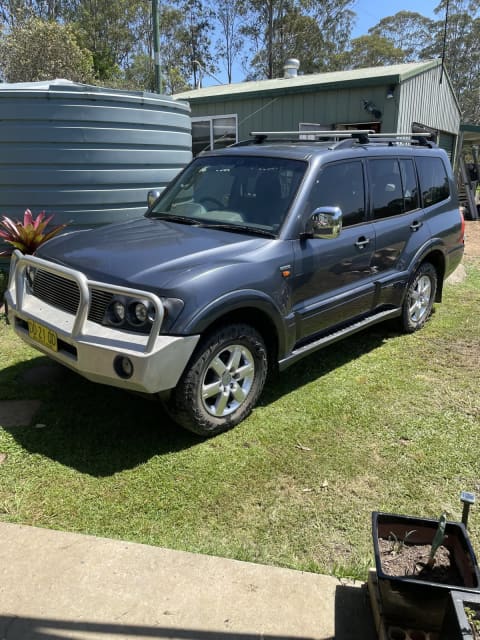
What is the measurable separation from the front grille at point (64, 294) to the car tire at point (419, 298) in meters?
3.33

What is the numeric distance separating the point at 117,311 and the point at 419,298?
12.2ft

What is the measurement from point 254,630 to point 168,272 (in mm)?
1937

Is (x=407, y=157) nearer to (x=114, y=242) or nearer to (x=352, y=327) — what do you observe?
(x=352, y=327)

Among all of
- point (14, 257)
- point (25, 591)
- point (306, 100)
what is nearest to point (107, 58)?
point (306, 100)

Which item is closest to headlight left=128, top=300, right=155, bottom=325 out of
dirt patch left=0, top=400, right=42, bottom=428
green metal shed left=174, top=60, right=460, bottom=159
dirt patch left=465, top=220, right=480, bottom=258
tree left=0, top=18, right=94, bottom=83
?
dirt patch left=0, top=400, right=42, bottom=428

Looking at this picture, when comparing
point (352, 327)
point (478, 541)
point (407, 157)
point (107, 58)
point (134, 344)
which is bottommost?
point (478, 541)

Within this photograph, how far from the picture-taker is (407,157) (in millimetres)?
5301

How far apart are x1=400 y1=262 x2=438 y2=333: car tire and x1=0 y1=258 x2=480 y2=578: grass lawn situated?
97 cm

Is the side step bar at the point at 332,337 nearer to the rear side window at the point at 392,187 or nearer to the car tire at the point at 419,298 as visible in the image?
the car tire at the point at 419,298

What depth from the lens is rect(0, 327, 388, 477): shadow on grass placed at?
3.36 metres

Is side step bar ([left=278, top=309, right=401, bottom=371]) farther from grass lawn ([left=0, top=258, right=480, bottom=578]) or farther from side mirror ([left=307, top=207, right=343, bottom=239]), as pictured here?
side mirror ([left=307, top=207, right=343, bottom=239])

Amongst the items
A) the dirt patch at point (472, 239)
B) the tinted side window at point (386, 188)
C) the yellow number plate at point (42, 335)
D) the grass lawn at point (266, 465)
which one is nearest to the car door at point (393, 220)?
the tinted side window at point (386, 188)

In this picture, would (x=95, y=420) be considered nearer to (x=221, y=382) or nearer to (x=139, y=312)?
(x=221, y=382)

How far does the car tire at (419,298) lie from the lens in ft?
18.0
